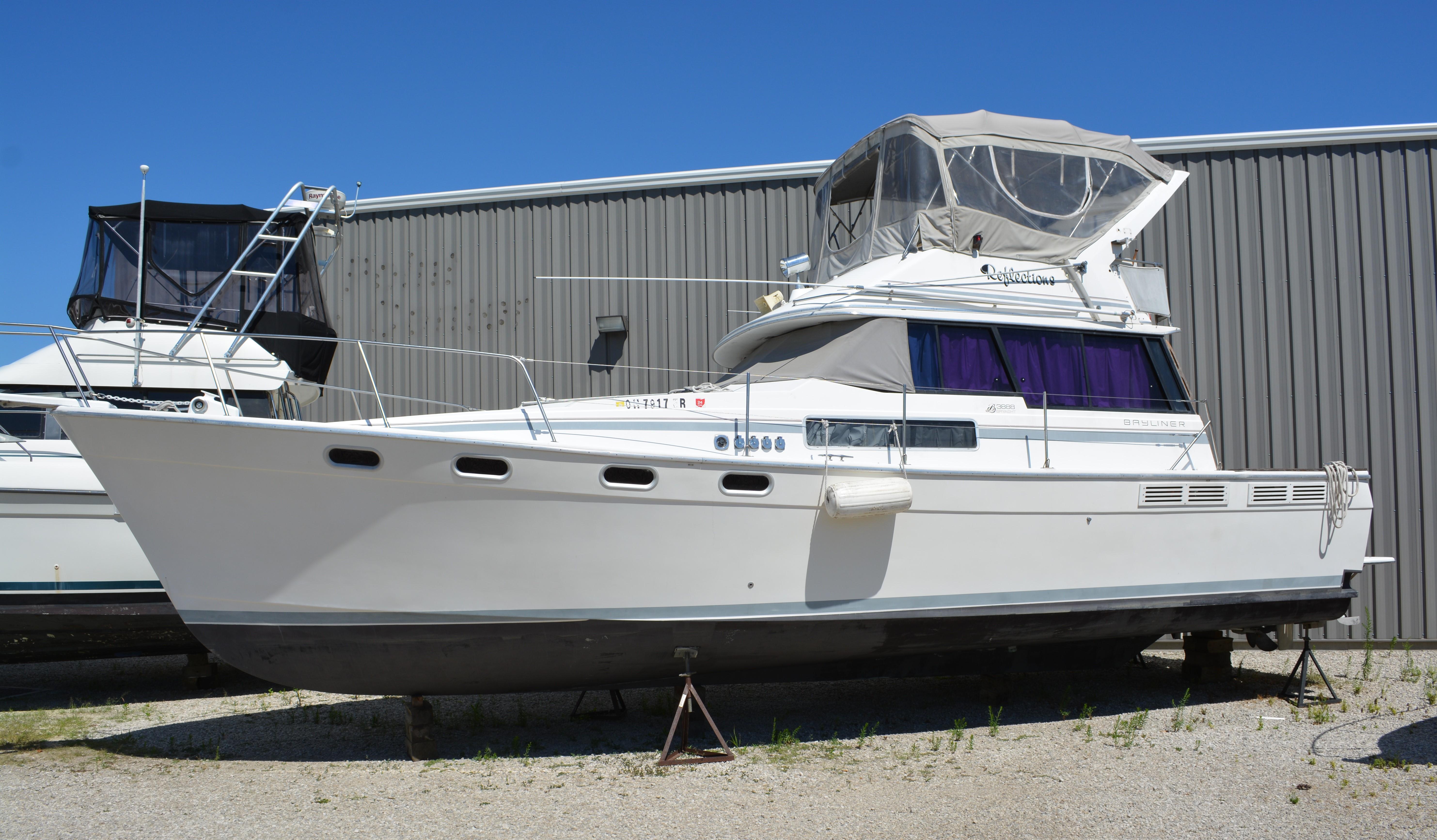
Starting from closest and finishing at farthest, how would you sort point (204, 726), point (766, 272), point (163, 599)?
point (204, 726) → point (163, 599) → point (766, 272)

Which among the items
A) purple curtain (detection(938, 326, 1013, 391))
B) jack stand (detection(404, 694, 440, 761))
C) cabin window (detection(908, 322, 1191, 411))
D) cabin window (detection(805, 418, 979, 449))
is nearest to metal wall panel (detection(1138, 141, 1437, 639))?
cabin window (detection(908, 322, 1191, 411))

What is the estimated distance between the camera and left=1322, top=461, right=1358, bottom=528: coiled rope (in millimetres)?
6137

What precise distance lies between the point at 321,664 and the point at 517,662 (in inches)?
40.7

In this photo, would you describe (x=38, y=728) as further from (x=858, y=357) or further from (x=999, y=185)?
(x=999, y=185)

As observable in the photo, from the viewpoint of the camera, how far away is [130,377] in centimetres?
735

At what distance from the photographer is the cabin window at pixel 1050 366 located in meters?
5.82

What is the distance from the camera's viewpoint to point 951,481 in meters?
5.14

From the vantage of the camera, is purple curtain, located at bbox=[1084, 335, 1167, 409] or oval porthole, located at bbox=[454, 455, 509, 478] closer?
oval porthole, located at bbox=[454, 455, 509, 478]

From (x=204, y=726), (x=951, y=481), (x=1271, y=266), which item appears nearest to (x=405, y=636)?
(x=204, y=726)

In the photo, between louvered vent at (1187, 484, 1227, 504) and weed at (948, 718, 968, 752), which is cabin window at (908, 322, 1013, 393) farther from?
weed at (948, 718, 968, 752)

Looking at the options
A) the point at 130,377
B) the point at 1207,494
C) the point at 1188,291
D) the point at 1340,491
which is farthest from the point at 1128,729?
the point at 130,377

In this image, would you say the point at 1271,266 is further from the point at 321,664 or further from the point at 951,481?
the point at 321,664

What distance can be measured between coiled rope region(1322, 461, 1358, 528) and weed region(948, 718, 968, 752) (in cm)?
299

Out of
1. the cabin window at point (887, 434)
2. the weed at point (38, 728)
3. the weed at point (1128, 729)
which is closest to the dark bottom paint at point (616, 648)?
the weed at point (1128, 729)
